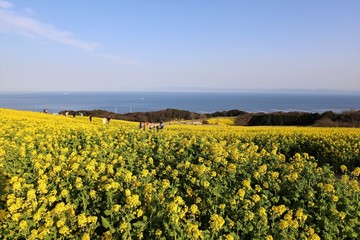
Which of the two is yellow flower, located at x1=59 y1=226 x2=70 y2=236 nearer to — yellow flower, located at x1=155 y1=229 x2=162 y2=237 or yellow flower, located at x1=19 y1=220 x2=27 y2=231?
yellow flower, located at x1=19 y1=220 x2=27 y2=231

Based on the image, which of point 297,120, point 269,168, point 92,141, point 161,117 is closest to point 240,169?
point 269,168

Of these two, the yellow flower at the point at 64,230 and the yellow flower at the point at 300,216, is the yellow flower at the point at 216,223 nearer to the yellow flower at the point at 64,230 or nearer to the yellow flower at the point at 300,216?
the yellow flower at the point at 300,216

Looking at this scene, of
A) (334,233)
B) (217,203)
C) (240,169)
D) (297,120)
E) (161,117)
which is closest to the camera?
(334,233)

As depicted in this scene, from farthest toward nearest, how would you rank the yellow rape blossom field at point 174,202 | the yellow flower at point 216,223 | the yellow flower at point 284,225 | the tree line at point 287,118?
the tree line at point 287,118, the yellow flower at point 284,225, the yellow rape blossom field at point 174,202, the yellow flower at point 216,223

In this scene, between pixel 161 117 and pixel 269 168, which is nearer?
pixel 269 168

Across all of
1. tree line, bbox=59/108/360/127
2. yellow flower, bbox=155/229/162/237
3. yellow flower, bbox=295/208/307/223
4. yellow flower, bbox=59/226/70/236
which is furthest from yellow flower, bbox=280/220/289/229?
tree line, bbox=59/108/360/127

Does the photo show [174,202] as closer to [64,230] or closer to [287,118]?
[64,230]

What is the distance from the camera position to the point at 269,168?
28.7 ft

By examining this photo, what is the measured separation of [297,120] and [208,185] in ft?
150

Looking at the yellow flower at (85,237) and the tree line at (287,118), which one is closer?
the yellow flower at (85,237)

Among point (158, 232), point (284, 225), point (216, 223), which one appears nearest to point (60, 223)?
point (158, 232)

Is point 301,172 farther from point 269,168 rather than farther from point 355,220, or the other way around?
point 355,220

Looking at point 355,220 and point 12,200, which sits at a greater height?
point 12,200

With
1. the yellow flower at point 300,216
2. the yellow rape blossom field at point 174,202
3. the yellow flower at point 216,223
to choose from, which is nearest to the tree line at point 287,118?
the yellow rape blossom field at point 174,202
